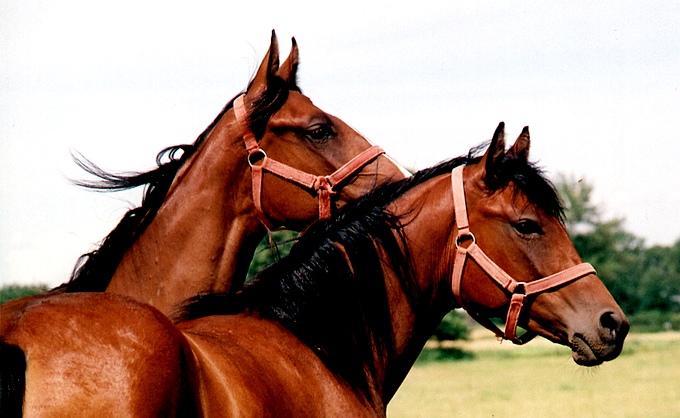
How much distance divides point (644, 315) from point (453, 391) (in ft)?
163

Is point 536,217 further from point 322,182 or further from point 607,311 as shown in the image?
point 322,182

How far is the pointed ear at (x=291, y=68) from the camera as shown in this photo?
216 inches

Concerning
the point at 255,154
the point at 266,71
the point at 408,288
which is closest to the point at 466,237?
the point at 408,288

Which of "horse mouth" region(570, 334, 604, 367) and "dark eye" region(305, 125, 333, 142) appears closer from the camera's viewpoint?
"horse mouth" region(570, 334, 604, 367)

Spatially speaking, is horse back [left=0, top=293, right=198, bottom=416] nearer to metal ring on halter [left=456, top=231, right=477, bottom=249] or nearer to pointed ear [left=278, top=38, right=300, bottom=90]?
metal ring on halter [left=456, top=231, right=477, bottom=249]

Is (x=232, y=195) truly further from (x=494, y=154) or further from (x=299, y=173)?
(x=494, y=154)

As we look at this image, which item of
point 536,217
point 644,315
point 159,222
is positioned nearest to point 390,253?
point 536,217

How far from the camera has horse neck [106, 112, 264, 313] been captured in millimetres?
4980

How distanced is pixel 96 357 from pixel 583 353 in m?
2.55

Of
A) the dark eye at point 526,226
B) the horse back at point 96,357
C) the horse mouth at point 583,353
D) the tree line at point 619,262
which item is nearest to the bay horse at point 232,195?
the dark eye at point 526,226

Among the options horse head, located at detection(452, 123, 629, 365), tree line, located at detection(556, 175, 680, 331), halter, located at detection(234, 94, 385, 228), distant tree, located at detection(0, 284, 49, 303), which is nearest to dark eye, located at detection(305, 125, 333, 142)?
halter, located at detection(234, 94, 385, 228)

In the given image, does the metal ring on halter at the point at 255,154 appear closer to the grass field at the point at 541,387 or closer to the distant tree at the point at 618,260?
the grass field at the point at 541,387

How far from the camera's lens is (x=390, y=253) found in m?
4.41

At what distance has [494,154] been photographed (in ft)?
14.4
